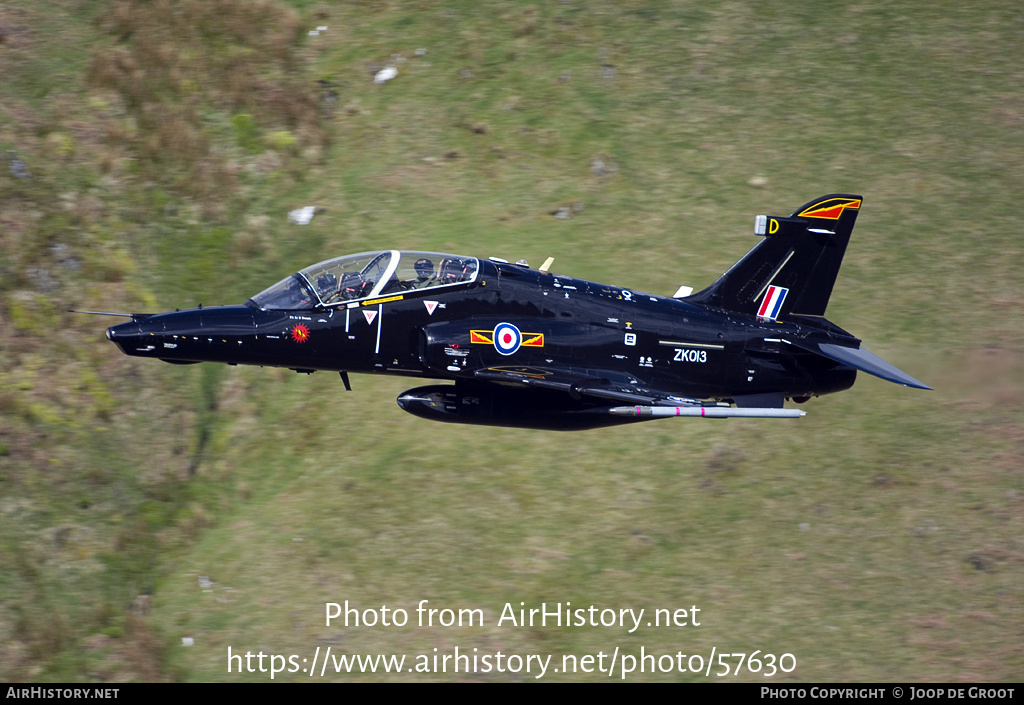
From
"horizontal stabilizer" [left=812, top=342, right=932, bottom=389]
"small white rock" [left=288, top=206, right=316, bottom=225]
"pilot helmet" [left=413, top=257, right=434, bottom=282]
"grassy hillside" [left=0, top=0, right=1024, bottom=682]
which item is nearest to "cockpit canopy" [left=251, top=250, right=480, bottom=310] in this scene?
"pilot helmet" [left=413, top=257, right=434, bottom=282]

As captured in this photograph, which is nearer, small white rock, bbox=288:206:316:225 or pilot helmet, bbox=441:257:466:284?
pilot helmet, bbox=441:257:466:284

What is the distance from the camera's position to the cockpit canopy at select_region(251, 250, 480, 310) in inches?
657

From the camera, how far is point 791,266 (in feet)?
60.4

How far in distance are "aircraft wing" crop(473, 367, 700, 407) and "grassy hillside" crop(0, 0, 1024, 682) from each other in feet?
10.3

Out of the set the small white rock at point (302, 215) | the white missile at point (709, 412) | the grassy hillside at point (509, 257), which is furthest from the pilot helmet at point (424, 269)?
the small white rock at point (302, 215)

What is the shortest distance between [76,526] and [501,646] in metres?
8.78

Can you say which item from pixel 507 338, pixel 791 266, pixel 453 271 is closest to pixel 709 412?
pixel 507 338

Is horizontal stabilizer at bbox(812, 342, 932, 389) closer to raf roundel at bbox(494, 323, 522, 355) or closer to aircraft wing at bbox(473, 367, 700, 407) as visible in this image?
aircraft wing at bbox(473, 367, 700, 407)

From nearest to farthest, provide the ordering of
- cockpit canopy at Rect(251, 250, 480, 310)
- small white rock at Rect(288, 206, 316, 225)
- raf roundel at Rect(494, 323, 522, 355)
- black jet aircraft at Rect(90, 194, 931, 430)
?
1. black jet aircraft at Rect(90, 194, 931, 430)
2. cockpit canopy at Rect(251, 250, 480, 310)
3. raf roundel at Rect(494, 323, 522, 355)
4. small white rock at Rect(288, 206, 316, 225)

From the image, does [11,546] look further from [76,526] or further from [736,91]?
[736,91]

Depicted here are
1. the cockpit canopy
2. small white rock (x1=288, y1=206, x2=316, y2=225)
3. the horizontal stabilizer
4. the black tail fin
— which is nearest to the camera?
the cockpit canopy

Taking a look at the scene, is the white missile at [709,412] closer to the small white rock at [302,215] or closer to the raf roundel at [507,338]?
the raf roundel at [507,338]

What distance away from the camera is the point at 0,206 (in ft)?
76.7
